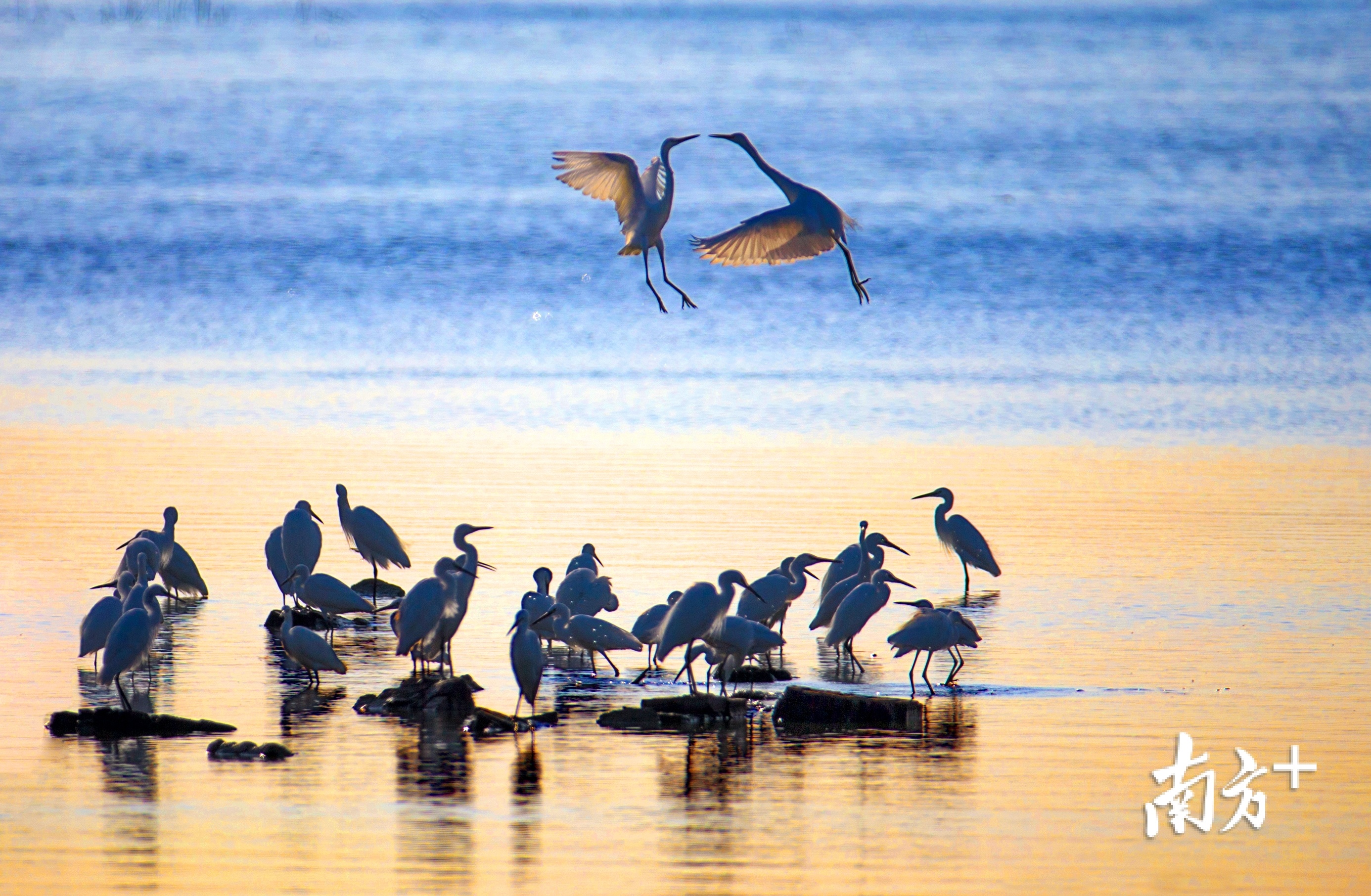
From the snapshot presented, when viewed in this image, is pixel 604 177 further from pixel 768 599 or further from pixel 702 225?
pixel 702 225

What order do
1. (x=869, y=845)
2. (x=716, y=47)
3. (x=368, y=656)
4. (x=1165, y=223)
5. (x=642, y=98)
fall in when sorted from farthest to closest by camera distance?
(x=716, y=47), (x=642, y=98), (x=1165, y=223), (x=368, y=656), (x=869, y=845)

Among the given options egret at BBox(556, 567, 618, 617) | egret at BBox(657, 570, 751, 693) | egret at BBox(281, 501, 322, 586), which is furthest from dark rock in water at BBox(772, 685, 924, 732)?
egret at BBox(281, 501, 322, 586)

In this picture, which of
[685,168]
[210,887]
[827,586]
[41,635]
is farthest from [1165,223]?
[210,887]

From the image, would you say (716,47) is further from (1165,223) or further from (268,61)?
(1165,223)

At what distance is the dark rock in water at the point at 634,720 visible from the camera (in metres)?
9.42

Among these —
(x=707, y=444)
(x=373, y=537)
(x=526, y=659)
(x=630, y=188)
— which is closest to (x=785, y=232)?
(x=630, y=188)

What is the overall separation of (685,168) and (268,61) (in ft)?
76.8

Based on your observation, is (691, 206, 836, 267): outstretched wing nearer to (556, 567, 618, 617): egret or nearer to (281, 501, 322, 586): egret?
(556, 567, 618, 617): egret

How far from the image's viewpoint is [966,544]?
43.5 ft

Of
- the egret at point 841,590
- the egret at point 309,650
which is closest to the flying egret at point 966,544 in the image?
the egret at point 841,590

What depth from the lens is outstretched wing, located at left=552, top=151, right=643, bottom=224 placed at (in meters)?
11.1

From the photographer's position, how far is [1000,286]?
109 ft

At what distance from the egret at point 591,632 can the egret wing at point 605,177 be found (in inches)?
93.8

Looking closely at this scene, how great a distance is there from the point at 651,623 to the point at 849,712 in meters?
1.51
